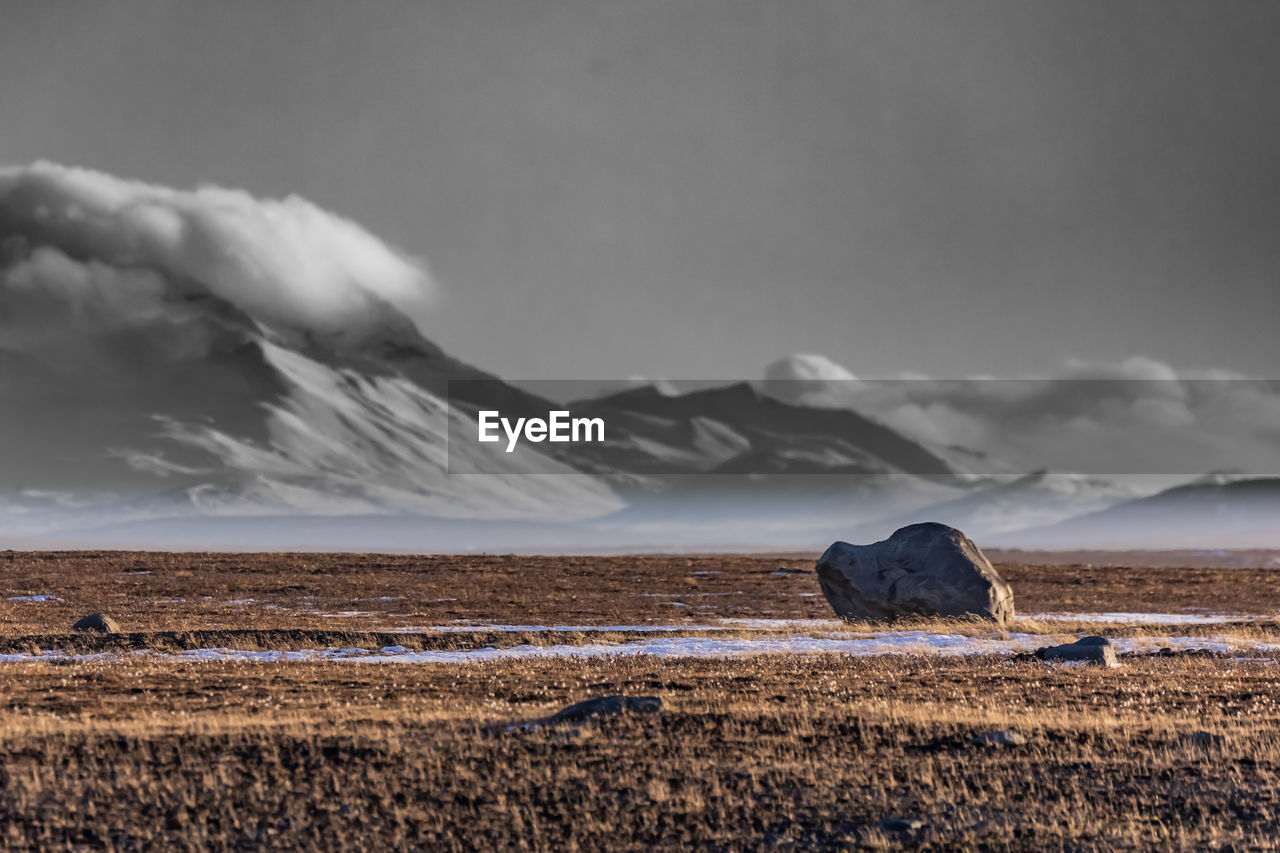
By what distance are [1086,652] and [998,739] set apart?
48.4 feet

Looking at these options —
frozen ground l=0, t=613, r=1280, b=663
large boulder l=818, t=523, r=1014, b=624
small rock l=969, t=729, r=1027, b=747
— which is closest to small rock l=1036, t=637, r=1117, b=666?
frozen ground l=0, t=613, r=1280, b=663

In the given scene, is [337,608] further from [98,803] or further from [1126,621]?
[98,803]

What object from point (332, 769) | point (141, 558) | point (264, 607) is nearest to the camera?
point (332, 769)

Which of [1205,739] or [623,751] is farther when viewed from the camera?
[1205,739]

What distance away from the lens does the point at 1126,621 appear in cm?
5412

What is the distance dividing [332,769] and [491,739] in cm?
288

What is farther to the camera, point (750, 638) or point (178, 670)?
point (750, 638)

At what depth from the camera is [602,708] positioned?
2153 centimetres

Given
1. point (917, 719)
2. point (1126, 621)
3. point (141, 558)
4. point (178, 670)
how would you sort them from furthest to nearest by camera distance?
1. point (141, 558)
2. point (1126, 621)
3. point (178, 670)
4. point (917, 719)

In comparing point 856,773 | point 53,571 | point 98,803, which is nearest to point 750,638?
point 856,773

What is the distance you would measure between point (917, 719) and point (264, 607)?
4573 cm

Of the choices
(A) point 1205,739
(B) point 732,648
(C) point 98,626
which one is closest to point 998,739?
(A) point 1205,739

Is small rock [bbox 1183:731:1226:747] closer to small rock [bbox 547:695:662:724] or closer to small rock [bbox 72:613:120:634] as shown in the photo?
small rock [bbox 547:695:662:724]

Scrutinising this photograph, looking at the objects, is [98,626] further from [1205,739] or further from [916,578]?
[1205,739]
